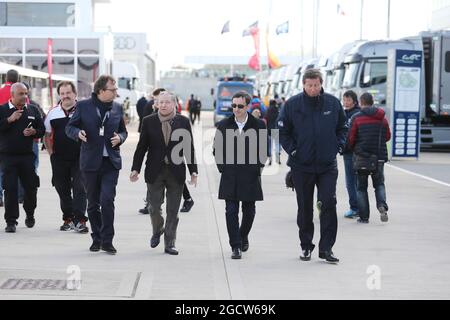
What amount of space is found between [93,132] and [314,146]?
A: 7.18 feet

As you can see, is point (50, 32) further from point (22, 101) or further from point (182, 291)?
point (182, 291)

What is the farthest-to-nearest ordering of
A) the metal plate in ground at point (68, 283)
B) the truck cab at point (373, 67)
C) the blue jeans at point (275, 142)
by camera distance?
1. the truck cab at point (373, 67)
2. the blue jeans at point (275, 142)
3. the metal plate in ground at point (68, 283)

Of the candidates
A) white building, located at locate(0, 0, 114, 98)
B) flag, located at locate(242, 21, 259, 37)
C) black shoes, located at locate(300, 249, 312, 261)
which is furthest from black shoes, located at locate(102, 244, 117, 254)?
flag, located at locate(242, 21, 259, 37)

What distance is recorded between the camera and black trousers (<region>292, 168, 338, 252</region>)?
9617 millimetres

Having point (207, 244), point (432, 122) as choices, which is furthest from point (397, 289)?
point (432, 122)

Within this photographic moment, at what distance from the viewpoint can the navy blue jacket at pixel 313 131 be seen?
9539 mm

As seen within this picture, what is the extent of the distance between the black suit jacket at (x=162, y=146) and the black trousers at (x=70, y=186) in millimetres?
1701

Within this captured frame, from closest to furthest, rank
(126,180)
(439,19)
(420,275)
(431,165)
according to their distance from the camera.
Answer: (420,275)
(126,180)
(431,165)
(439,19)

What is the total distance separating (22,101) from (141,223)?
83.6 inches

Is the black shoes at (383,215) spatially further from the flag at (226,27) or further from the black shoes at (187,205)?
the flag at (226,27)

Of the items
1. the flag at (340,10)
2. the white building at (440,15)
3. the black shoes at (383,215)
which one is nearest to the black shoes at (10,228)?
the black shoes at (383,215)

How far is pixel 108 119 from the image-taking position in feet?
33.0

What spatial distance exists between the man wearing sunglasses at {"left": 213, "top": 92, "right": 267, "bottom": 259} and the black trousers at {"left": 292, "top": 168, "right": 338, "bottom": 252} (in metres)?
0.41

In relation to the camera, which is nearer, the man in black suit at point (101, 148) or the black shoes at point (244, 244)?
the man in black suit at point (101, 148)
